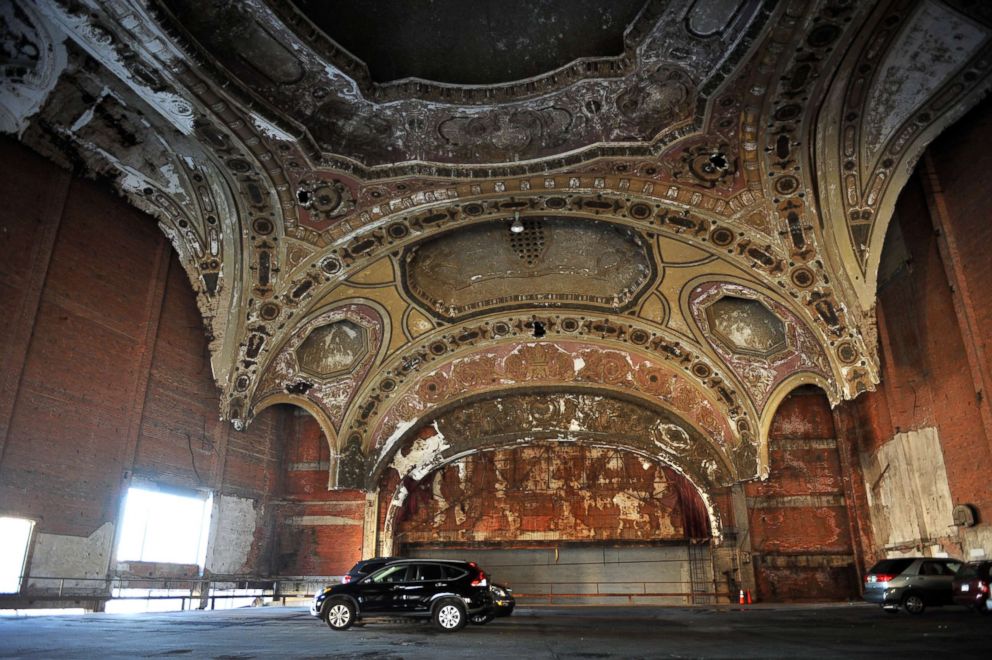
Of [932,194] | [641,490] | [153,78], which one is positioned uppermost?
[153,78]

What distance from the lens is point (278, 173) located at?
13391 mm

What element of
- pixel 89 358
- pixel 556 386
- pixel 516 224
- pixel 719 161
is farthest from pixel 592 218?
pixel 89 358

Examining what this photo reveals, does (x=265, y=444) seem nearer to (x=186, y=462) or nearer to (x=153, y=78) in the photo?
(x=186, y=462)

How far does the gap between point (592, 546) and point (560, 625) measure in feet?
Answer: 28.8

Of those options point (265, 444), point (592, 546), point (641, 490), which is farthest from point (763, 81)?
point (265, 444)

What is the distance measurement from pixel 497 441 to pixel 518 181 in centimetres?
808

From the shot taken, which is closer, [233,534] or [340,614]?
[340,614]

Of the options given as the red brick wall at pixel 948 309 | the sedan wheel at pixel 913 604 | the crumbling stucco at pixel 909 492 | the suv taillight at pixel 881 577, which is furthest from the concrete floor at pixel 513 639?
the red brick wall at pixel 948 309

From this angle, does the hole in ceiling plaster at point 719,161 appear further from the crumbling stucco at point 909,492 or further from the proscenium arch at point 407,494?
the proscenium arch at point 407,494

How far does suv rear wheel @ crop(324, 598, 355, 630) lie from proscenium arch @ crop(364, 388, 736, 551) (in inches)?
323

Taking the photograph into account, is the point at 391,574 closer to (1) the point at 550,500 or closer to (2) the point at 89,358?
(2) the point at 89,358

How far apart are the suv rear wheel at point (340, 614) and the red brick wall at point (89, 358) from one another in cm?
556

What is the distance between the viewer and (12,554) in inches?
441

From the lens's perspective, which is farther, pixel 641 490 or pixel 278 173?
pixel 641 490
